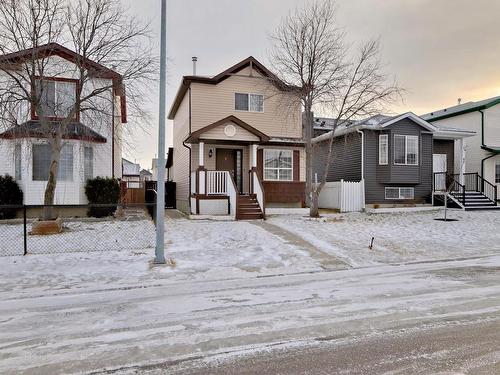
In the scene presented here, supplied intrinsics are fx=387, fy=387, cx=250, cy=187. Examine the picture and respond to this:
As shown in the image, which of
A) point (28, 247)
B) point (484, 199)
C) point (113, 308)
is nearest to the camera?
point (113, 308)

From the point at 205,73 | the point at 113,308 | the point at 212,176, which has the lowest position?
the point at 113,308

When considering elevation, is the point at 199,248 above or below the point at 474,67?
below

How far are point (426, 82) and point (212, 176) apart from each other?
1149cm

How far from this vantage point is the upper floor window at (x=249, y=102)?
19203 mm

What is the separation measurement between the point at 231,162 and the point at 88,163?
21.5ft

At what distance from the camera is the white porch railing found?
55.0ft

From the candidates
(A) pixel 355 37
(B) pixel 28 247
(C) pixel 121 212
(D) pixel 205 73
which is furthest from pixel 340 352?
(D) pixel 205 73

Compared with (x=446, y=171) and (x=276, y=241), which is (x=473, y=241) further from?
(x=446, y=171)

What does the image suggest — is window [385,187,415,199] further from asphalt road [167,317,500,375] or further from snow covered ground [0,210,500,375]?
asphalt road [167,317,500,375]

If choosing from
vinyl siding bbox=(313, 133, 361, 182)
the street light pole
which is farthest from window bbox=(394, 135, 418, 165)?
the street light pole

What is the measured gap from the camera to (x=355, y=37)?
57.6ft

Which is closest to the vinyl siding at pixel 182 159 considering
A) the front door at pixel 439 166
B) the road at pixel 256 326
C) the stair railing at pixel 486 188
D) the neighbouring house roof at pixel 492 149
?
the road at pixel 256 326

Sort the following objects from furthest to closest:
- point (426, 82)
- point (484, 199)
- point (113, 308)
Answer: point (484, 199) → point (426, 82) → point (113, 308)

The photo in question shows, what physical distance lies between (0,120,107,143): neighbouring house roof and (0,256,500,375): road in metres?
9.62
